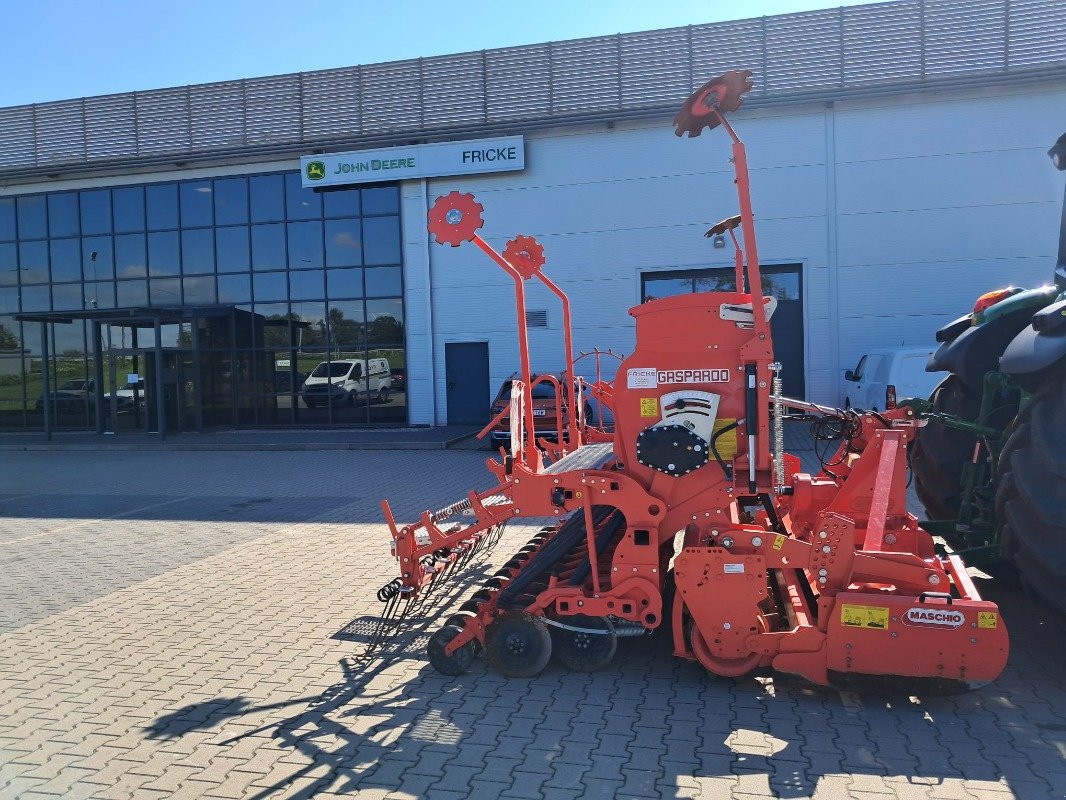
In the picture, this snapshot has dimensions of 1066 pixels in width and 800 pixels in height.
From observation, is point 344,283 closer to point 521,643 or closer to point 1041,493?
point 521,643

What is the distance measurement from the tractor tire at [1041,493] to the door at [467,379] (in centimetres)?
1567

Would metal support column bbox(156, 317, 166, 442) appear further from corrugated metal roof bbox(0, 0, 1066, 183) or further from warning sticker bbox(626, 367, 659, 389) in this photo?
warning sticker bbox(626, 367, 659, 389)

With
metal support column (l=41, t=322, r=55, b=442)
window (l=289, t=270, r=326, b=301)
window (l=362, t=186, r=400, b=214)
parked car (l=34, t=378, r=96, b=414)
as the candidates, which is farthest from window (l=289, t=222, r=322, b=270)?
metal support column (l=41, t=322, r=55, b=442)

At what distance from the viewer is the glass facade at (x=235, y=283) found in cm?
1984

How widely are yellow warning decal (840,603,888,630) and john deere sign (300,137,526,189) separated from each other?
627 inches

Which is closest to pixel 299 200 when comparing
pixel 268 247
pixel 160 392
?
pixel 268 247

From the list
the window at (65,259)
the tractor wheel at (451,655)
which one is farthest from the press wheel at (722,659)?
the window at (65,259)

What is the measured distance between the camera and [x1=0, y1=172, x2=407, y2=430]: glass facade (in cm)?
1984

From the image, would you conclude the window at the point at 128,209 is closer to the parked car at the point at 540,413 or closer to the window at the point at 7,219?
the window at the point at 7,219

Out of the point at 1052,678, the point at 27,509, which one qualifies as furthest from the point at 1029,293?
the point at 27,509

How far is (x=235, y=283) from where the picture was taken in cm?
2058

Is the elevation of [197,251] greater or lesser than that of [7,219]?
lesser

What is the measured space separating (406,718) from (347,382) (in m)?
16.8

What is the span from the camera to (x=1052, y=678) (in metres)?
4.09
